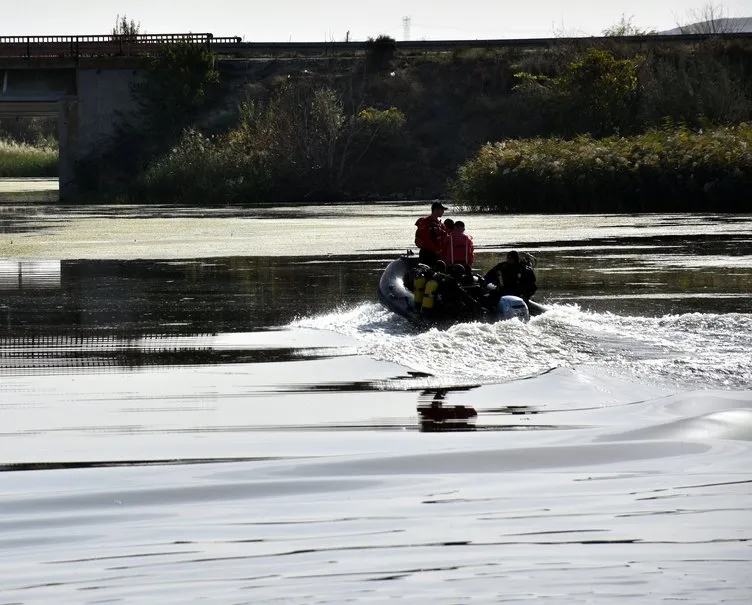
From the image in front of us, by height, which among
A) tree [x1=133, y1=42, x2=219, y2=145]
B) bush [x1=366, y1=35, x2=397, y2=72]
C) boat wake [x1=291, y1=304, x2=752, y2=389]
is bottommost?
boat wake [x1=291, y1=304, x2=752, y2=389]

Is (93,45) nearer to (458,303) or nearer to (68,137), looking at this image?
(68,137)

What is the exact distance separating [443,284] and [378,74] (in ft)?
219

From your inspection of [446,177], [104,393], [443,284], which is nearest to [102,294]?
[443,284]

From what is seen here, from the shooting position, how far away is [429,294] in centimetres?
1736

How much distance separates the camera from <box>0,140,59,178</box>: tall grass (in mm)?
113938

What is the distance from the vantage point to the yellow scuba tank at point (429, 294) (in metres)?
17.3

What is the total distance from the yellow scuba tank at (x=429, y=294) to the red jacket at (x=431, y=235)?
10.1 ft

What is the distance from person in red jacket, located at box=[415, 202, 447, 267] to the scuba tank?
9.58ft

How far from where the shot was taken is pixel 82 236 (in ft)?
130

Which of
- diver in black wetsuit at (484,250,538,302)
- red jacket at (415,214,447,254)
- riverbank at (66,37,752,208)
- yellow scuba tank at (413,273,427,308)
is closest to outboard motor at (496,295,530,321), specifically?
diver in black wetsuit at (484,250,538,302)

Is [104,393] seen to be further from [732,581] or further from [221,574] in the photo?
[732,581]

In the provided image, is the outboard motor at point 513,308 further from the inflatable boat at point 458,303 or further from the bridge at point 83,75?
the bridge at point 83,75

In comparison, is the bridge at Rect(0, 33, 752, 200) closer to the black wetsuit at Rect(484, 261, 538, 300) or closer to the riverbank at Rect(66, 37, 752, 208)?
the riverbank at Rect(66, 37, 752, 208)

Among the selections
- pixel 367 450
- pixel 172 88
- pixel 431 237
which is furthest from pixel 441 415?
pixel 172 88
